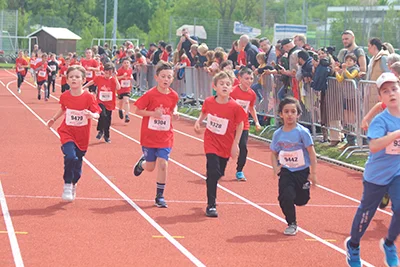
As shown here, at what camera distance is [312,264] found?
755 centimetres

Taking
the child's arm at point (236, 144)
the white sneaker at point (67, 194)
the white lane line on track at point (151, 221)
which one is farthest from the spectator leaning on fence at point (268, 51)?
the white sneaker at point (67, 194)

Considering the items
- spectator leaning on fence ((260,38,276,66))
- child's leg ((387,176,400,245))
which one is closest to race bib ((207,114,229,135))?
child's leg ((387,176,400,245))

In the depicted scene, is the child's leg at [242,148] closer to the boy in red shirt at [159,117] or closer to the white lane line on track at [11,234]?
the boy in red shirt at [159,117]

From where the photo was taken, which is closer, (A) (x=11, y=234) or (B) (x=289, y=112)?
(A) (x=11, y=234)

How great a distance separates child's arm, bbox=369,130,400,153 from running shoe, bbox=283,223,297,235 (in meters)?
2.20

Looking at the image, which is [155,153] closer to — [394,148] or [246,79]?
[246,79]

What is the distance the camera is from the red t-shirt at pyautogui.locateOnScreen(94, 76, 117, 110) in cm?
1830

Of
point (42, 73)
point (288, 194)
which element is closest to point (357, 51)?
point (288, 194)

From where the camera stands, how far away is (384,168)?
275 inches

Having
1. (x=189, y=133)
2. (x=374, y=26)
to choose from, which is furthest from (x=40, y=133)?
(x=374, y=26)

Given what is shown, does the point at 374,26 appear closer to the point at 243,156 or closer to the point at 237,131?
the point at 243,156

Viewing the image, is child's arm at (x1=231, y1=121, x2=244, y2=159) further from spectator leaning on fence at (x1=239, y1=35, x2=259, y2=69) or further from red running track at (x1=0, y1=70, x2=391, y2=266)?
spectator leaning on fence at (x1=239, y1=35, x2=259, y2=69)

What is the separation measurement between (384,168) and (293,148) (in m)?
1.85

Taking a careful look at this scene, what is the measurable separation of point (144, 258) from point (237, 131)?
297 cm
